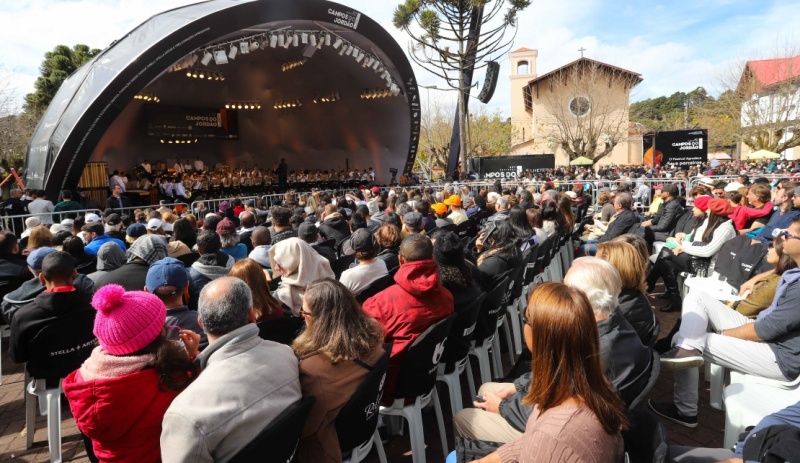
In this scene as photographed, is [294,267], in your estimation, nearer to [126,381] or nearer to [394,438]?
[394,438]

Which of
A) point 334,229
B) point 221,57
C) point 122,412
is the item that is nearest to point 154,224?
point 334,229

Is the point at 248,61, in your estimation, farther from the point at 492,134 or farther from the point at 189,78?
the point at 492,134

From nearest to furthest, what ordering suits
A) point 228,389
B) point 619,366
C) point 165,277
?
1. point 228,389
2. point 619,366
3. point 165,277

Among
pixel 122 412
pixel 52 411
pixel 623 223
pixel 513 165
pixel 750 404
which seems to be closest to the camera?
pixel 122 412

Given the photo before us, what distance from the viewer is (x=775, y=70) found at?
2647cm

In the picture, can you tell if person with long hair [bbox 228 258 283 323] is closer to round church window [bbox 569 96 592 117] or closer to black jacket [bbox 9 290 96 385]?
black jacket [bbox 9 290 96 385]

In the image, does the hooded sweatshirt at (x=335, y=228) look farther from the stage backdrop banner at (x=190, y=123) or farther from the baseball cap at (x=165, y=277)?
the stage backdrop banner at (x=190, y=123)

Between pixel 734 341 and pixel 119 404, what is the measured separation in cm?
355

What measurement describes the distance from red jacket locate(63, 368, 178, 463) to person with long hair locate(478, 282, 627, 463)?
1.38 meters

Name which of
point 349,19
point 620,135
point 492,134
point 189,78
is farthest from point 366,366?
point 492,134

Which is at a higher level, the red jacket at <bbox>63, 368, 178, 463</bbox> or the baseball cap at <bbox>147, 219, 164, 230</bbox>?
the baseball cap at <bbox>147, 219, 164, 230</bbox>

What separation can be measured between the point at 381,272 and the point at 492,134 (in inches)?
1783

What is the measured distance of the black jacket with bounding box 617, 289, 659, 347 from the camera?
2.99 meters

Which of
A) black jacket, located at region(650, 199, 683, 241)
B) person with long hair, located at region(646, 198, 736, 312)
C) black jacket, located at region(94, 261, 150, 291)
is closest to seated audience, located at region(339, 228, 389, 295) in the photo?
black jacket, located at region(94, 261, 150, 291)
